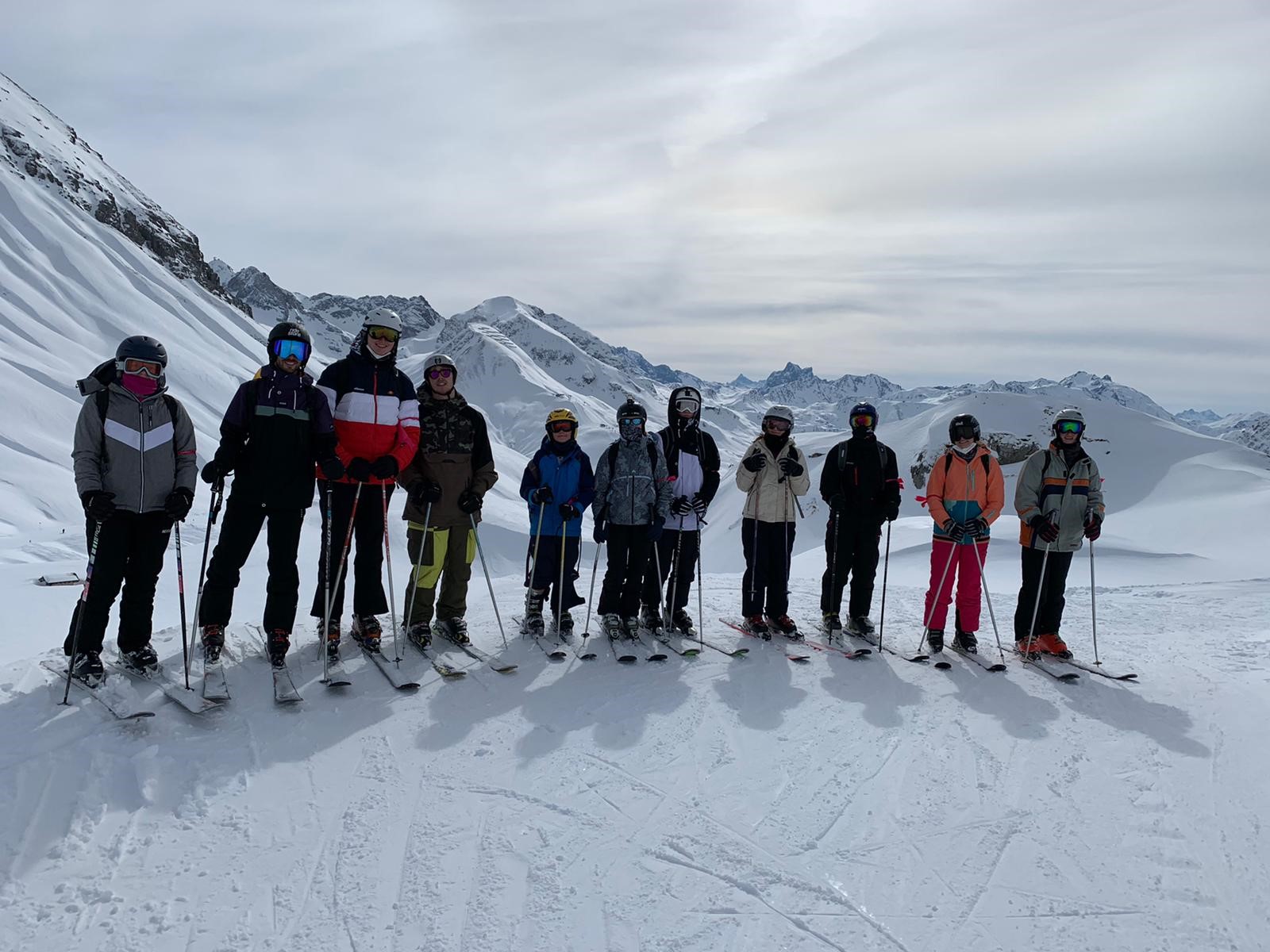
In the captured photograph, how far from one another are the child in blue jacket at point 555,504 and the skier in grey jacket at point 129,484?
2.84 meters

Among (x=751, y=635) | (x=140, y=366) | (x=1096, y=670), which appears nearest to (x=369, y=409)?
(x=140, y=366)

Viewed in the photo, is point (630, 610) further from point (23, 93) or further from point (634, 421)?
point (23, 93)

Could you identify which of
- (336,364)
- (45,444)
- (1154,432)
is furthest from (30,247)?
(1154,432)

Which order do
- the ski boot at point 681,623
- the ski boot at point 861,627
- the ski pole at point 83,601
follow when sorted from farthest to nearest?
1. the ski boot at point 861,627
2. the ski boot at point 681,623
3. the ski pole at point 83,601

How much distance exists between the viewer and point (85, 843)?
3504 millimetres

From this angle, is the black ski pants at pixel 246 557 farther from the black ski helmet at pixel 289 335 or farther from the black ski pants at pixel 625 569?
the black ski pants at pixel 625 569

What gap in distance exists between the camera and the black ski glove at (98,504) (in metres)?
4.77

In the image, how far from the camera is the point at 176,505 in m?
5.16

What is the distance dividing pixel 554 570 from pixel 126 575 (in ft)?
11.4

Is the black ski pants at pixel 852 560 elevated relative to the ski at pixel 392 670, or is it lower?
elevated

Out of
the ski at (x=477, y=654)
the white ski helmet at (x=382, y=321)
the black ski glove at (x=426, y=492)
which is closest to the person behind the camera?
the white ski helmet at (x=382, y=321)

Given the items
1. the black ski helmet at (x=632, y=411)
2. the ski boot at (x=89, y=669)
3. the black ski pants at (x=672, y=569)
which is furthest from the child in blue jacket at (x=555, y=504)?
the ski boot at (x=89, y=669)

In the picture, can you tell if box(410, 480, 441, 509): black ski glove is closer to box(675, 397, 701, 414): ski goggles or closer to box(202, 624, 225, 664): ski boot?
box(202, 624, 225, 664): ski boot

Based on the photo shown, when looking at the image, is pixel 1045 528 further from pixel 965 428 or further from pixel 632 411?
pixel 632 411
